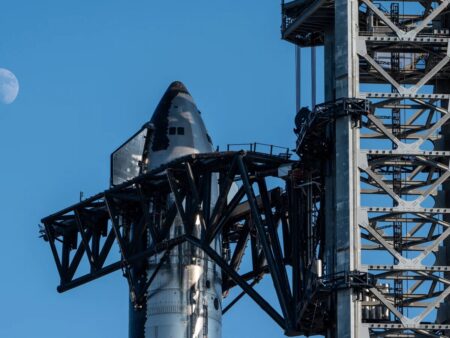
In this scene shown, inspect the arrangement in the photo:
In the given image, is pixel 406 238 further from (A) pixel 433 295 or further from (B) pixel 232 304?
(B) pixel 232 304

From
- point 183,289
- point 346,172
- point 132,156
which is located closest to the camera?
point 346,172

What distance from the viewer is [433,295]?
96375mm

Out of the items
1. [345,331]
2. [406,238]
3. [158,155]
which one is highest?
[158,155]

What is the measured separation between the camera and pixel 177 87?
120125mm

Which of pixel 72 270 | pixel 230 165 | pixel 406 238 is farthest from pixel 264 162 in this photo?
pixel 72 270

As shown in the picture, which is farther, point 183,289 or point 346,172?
point 183,289

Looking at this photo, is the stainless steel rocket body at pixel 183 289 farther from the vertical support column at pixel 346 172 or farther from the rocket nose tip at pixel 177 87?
the vertical support column at pixel 346 172

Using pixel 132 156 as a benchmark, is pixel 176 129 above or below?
above

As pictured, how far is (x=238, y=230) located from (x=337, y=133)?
81.6ft

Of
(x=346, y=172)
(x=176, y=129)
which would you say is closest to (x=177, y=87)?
(x=176, y=129)

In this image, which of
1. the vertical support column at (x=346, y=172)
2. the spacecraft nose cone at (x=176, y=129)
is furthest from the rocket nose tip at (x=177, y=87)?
the vertical support column at (x=346, y=172)

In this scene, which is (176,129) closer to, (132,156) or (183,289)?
(132,156)

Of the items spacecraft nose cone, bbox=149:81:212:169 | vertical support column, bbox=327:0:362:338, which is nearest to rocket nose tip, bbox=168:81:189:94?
spacecraft nose cone, bbox=149:81:212:169

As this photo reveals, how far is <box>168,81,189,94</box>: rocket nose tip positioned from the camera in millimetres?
119812
